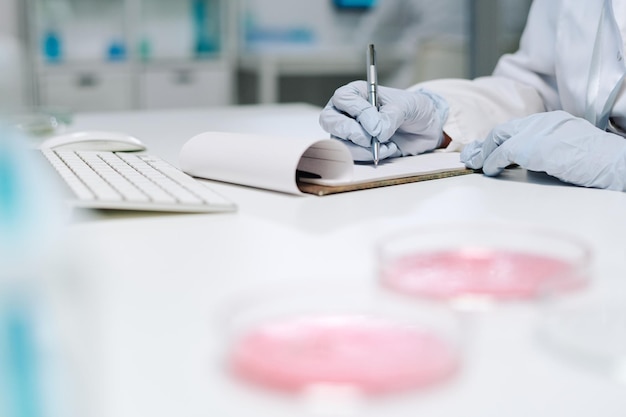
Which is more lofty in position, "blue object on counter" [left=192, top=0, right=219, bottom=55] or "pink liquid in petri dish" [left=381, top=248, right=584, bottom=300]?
"blue object on counter" [left=192, top=0, right=219, bottom=55]

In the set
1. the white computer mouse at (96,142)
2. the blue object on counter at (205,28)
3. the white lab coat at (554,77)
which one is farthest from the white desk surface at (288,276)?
the blue object on counter at (205,28)

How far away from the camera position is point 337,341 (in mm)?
370

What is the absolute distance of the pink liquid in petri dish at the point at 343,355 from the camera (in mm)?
331

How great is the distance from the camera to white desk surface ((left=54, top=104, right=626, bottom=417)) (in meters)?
0.35

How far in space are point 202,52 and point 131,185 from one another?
10.8 feet

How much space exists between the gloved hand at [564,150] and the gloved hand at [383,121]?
0.45ft

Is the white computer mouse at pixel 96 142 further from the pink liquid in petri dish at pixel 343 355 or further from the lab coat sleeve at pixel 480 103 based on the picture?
the pink liquid in petri dish at pixel 343 355

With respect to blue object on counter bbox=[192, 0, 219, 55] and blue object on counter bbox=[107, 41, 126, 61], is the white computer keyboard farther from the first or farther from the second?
blue object on counter bbox=[192, 0, 219, 55]

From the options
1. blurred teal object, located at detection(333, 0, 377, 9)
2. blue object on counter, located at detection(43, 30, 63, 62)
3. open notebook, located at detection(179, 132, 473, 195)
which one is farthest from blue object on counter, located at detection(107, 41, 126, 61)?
open notebook, located at detection(179, 132, 473, 195)

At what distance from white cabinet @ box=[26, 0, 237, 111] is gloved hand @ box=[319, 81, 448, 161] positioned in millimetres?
2904

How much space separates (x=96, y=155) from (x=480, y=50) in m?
2.57

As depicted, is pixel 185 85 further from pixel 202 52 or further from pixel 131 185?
pixel 131 185

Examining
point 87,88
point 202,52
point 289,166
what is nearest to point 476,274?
point 289,166

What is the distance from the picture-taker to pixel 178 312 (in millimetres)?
477
